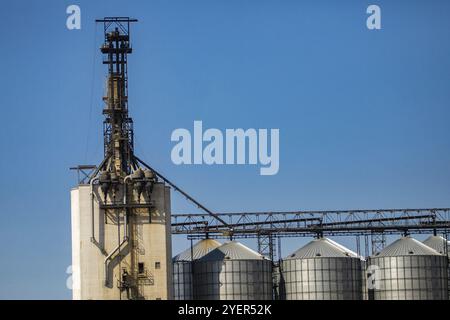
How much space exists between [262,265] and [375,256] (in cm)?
1822

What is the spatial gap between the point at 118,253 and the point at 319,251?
33.9m

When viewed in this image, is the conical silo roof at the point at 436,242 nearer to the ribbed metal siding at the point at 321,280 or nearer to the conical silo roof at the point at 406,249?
the conical silo roof at the point at 406,249

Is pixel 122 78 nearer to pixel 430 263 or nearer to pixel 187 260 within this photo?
pixel 187 260

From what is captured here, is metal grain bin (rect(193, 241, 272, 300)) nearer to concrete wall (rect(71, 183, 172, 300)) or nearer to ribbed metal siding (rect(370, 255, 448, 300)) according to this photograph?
concrete wall (rect(71, 183, 172, 300))

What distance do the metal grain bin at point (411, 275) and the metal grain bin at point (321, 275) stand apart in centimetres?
325

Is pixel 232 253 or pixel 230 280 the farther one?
pixel 232 253

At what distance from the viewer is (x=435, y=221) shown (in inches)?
7239

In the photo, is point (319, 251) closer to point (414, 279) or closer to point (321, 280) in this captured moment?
point (321, 280)

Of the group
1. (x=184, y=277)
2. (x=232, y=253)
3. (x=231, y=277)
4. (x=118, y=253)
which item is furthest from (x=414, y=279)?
(x=118, y=253)

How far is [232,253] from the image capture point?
536 ft

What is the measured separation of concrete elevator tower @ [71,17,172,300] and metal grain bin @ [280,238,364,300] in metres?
26.2
